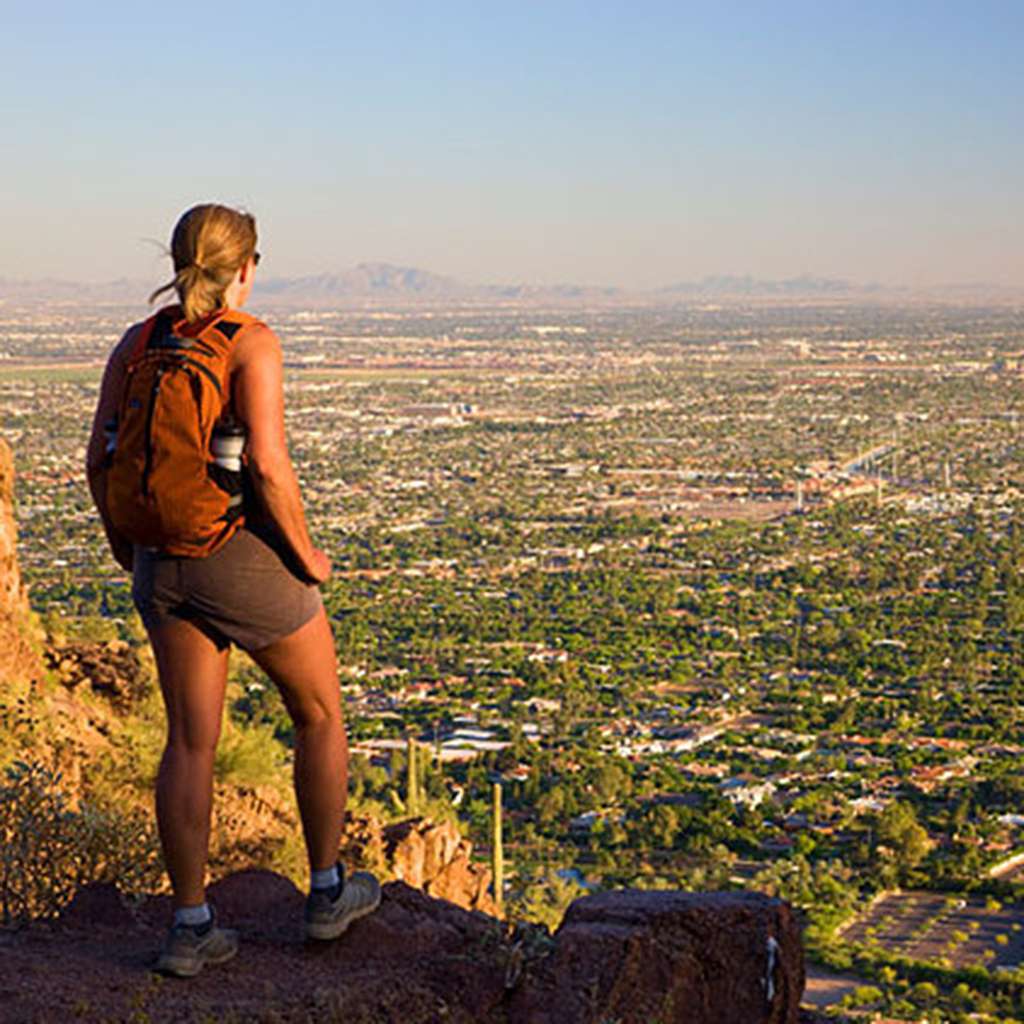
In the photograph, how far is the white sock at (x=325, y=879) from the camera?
3861 mm

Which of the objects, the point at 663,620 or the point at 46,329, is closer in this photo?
the point at 663,620

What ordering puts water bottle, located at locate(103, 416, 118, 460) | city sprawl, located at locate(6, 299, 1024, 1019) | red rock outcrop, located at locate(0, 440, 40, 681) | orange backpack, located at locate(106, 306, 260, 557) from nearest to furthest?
1. orange backpack, located at locate(106, 306, 260, 557)
2. water bottle, located at locate(103, 416, 118, 460)
3. red rock outcrop, located at locate(0, 440, 40, 681)
4. city sprawl, located at locate(6, 299, 1024, 1019)

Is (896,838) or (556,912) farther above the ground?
(556,912)

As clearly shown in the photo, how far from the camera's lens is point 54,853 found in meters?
4.73

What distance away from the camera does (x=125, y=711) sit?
29.0 ft

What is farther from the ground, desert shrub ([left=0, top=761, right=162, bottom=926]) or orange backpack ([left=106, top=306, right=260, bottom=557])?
orange backpack ([left=106, top=306, right=260, bottom=557])

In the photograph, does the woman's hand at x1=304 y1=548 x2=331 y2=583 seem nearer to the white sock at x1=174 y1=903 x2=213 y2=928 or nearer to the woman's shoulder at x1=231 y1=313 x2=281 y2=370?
the woman's shoulder at x1=231 y1=313 x2=281 y2=370

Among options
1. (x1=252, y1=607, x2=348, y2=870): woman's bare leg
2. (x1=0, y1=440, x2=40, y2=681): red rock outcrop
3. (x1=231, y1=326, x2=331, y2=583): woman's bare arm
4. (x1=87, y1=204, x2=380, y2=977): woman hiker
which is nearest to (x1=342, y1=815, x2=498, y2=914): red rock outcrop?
(x1=0, y1=440, x2=40, y2=681): red rock outcrop

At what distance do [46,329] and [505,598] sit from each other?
115 metres

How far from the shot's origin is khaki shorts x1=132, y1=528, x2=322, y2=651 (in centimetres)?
352

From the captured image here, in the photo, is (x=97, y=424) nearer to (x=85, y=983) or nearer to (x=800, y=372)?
(x=85, y=983)

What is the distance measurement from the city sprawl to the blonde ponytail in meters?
5.04

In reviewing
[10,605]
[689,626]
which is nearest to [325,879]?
[10,605]

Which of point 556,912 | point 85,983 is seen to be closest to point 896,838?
point 556,912
